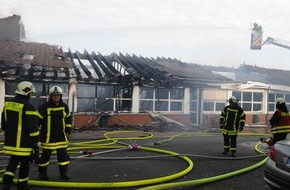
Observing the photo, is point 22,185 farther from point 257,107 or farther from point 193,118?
point 257,107

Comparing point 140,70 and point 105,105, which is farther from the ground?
point 140,70

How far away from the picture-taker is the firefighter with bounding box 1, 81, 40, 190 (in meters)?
5.01

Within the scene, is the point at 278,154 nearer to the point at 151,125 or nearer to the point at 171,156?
the point at 171,156

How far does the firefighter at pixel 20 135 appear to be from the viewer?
16.4ft

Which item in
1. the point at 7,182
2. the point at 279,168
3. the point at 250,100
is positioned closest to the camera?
the point at 279,168

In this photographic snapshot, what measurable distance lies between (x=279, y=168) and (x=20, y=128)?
3843mm

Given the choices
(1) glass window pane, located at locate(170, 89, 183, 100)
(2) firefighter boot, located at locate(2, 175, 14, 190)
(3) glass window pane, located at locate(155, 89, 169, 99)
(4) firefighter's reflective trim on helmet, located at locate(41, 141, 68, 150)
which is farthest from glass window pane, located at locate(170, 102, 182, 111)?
(2) firefighter boot, located at locate(2, 175, 14, 190)

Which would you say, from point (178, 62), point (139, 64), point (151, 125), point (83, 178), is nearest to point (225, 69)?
point (178, 62)

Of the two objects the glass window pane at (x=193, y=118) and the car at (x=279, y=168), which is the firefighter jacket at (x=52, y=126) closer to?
the car at (x=279, y=168)

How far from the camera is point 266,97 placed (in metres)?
22.5

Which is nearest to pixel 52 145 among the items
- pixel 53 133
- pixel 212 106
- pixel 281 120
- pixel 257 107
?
pixel 53 133

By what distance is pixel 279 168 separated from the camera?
4.58 metres

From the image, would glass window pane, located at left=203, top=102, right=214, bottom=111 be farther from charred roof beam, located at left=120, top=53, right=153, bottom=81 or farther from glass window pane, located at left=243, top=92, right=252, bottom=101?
charred roof beam, located at left=120, top=53, right=153, bottom=81

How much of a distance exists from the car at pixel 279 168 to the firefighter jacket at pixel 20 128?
11.5 feet
